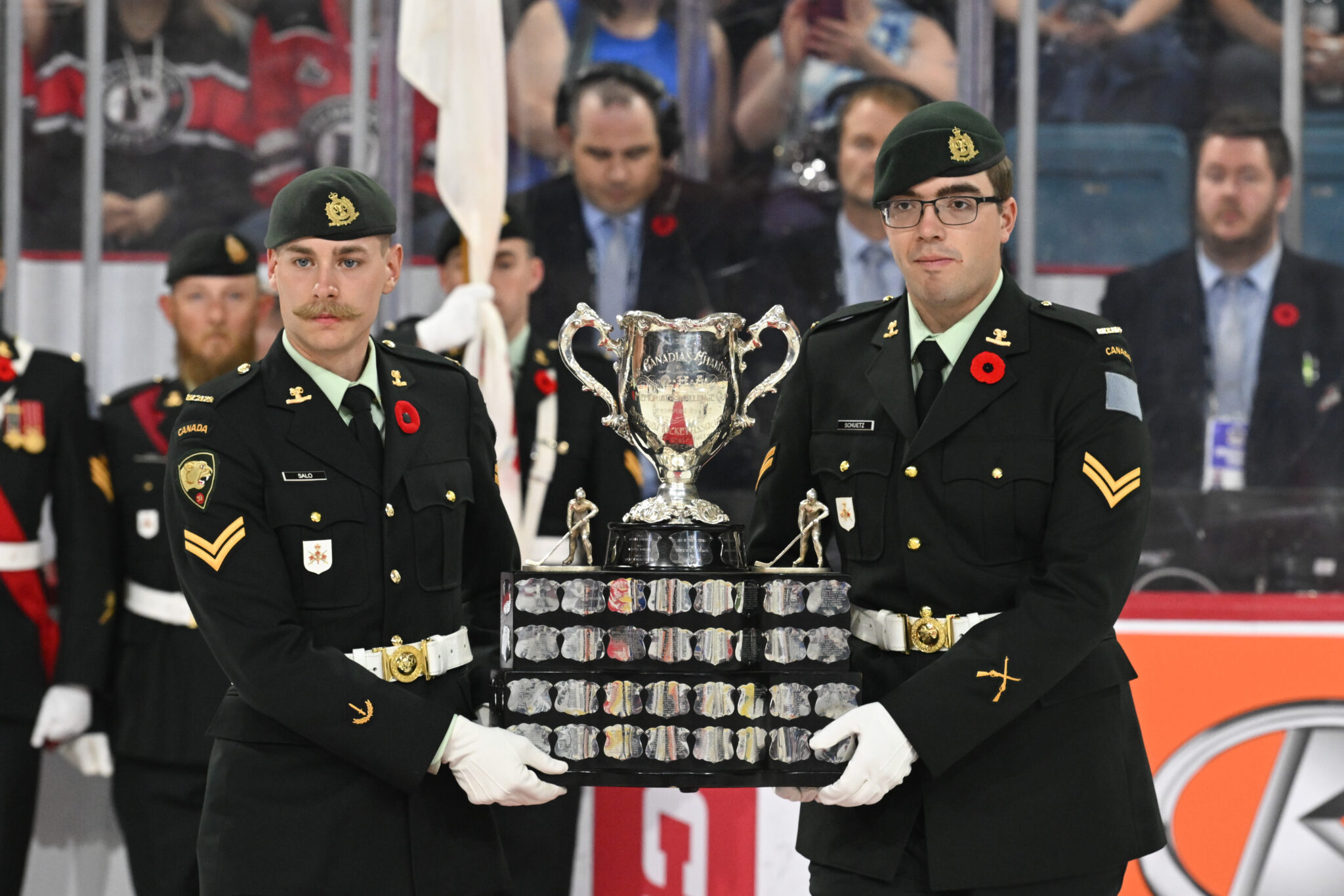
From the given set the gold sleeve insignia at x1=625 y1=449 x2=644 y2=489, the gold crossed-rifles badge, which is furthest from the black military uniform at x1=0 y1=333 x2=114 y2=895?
the gold crossed-rifles badge

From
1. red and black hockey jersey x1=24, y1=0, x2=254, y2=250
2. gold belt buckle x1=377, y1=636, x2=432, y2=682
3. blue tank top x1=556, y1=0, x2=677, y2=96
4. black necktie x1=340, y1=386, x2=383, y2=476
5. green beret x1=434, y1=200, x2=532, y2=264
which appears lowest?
gold belt buckle x1=377, y1=636, x2=432, y2=682

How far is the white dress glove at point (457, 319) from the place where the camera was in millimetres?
3484

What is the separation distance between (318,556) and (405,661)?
0.20 meters

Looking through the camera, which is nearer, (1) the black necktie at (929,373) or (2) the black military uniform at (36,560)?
(1) the black necktie at (929,373)

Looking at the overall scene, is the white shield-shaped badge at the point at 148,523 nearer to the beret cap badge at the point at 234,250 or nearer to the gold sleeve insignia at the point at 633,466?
the beret cap badge at the point at 234,250

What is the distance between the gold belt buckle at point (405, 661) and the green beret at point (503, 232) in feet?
6.35

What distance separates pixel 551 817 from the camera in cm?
350

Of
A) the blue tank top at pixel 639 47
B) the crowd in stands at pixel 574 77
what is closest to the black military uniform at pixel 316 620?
the crowd in stands at pixel 574 77

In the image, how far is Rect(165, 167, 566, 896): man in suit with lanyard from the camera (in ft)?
6.51

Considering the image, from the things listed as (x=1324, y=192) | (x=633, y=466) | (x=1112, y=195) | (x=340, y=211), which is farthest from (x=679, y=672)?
(x=1324, y=192)

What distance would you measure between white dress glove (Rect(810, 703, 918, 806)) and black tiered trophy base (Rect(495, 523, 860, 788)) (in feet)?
0.10

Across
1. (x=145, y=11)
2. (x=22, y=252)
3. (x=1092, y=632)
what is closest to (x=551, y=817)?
(x=1092, y=632)

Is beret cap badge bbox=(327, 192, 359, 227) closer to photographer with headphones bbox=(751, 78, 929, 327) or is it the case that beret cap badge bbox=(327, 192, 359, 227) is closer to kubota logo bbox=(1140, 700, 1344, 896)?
kubota logo bbox=(1140, 700, 1344, 896)

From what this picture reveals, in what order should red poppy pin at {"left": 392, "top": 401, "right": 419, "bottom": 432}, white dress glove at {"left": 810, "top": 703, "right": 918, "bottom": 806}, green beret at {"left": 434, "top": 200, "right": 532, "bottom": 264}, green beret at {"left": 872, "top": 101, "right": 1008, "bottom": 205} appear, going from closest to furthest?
white dress glove at {"left": 810, "top": 703, "right": 918, "bottom": 806} → green beret at {"left": 872, "top": 101, "right": 1008, "bottom": 205} → red poppy pin at {"left": 392, "top": 401, "right": 419, "bottom": 432} → green beret at {"left": 434, "top": 200, "right": 532, "bottom": 264}
